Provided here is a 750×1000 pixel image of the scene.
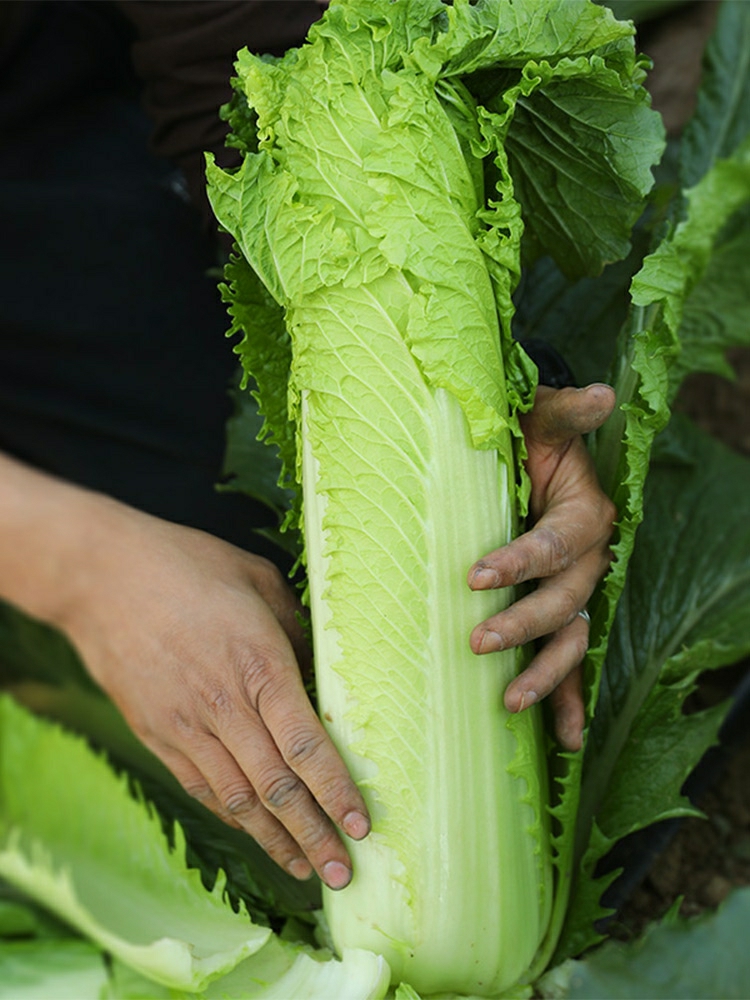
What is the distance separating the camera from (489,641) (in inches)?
41.4

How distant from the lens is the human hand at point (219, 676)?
1121 millimetres

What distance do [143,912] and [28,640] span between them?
3.89 ft

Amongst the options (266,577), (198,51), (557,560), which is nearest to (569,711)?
(557,560)

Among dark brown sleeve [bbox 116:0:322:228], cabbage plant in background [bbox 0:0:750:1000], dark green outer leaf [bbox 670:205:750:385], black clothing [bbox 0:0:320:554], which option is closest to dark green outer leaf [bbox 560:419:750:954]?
cabbage plant in background [bbox 0:0:750:1000]

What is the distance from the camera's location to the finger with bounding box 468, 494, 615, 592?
41.4 inches

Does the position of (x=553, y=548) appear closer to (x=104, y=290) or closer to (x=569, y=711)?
(x=569, y=711)

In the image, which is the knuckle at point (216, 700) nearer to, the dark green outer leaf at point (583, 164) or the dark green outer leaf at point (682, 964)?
the dark green outer leaf at point (682, 964)

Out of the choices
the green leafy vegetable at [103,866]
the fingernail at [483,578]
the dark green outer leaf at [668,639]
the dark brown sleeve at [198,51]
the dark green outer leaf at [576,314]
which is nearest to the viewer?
the green leafy vegetable at [103,866]

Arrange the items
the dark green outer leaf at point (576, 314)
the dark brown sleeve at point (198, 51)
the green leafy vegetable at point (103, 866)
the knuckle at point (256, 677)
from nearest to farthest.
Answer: the green leafy vegetable at point (103, 866)
the knuckle at point (256, 677)
the dark brown sleeve at point (198, 51)
the dark green outer leaf at point (576, 314)

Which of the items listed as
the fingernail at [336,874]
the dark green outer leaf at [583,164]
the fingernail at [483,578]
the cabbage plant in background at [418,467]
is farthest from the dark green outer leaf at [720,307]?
the fingernail at [336,874]

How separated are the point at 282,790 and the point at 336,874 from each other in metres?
0.11

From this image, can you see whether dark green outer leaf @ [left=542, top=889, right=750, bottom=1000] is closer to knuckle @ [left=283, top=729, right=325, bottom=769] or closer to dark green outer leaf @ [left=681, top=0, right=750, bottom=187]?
knuckle @ [left=283, top=729, right=325, bottom=769]

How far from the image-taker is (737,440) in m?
2.23

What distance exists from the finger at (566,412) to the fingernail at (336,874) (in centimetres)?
53
